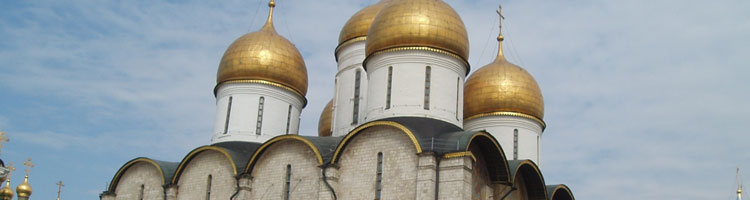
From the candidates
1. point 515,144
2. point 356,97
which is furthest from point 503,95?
point 356,97

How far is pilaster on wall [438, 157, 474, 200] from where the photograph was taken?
1587 cm

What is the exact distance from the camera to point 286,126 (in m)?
21.2

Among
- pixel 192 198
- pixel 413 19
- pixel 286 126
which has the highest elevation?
pixel 413 19

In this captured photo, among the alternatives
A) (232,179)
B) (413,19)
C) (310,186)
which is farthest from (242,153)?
(413,19)

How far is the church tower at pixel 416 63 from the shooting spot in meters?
18.0

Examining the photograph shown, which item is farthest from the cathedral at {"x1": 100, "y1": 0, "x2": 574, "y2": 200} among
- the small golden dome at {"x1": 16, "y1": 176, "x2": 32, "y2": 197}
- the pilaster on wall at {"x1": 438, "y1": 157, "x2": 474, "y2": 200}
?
the small golden dome at {"x1": 16, "y1": 176, "x2": 32, "y2": 197}

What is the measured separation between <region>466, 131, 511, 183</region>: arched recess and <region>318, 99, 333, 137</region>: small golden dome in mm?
6687

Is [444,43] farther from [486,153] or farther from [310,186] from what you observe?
[310,186]

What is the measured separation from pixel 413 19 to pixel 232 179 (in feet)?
17.1

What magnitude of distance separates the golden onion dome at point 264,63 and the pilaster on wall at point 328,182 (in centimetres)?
445

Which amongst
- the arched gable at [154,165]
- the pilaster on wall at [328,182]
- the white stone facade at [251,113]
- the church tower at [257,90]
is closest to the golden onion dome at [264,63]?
the church tower at [257,90]

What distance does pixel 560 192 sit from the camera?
20.9 m

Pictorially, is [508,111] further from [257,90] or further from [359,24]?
[257,90]

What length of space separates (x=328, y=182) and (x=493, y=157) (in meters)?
3.34
